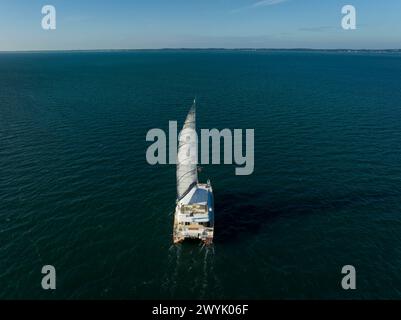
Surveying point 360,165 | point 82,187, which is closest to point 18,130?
point 82,187

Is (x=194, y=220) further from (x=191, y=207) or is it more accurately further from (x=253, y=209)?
(x=253, y=209)

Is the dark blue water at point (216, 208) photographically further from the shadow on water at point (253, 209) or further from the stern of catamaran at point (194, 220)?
the stern of catamaran at point (194, 220)

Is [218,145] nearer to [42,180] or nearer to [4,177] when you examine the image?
[42,180]

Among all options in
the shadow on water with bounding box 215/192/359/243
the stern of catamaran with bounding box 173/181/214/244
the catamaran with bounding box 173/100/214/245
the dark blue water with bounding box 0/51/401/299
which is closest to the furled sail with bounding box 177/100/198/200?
the catamaran with bounding box 173/100/214/245

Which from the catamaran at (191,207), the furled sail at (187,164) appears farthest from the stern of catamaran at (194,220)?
the furled sail at (187,164)

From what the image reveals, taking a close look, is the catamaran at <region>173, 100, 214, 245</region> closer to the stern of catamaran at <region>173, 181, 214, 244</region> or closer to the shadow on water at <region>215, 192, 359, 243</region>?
the stern of catamaran at <region>173, 181, 214, 244</region>

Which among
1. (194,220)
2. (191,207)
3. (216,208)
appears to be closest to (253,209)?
(216,208)
